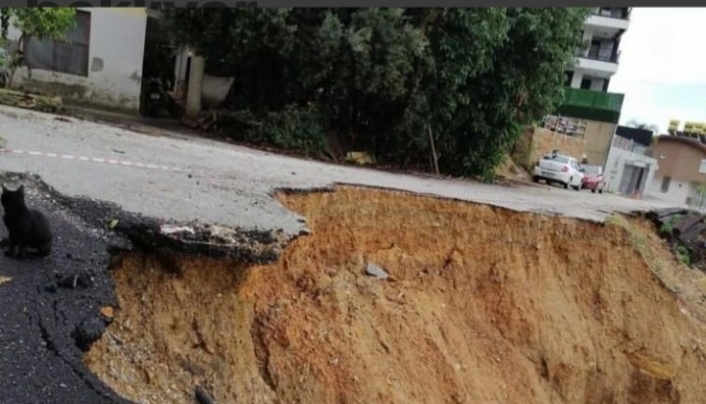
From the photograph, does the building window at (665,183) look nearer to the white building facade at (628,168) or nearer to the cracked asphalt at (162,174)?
the white building facade at (628,168)

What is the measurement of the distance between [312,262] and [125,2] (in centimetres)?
501

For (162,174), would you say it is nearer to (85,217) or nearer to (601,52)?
(85,217)

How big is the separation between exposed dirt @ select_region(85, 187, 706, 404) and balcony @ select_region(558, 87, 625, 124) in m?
17.8

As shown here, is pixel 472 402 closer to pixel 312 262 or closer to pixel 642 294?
pixel 312 262

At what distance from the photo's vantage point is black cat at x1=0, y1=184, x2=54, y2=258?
3211 millimetres

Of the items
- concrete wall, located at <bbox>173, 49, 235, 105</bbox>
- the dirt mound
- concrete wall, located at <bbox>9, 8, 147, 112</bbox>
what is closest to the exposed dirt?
the dirt mound

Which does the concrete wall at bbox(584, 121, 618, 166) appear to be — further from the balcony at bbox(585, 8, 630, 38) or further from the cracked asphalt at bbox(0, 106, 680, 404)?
the cracked asphalt at bbox(0, 106, 680, 404)

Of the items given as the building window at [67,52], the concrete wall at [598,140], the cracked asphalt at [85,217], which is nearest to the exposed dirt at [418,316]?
the cracked asphalt at [85,217]

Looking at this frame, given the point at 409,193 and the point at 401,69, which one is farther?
the point at 401,69

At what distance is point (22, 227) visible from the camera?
127 inches

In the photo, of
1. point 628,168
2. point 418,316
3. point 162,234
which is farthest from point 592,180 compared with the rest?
point 162,234

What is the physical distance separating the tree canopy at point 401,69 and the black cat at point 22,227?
9.08 m

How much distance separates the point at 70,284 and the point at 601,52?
41.0 m

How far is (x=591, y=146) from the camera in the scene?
92.3 feet
